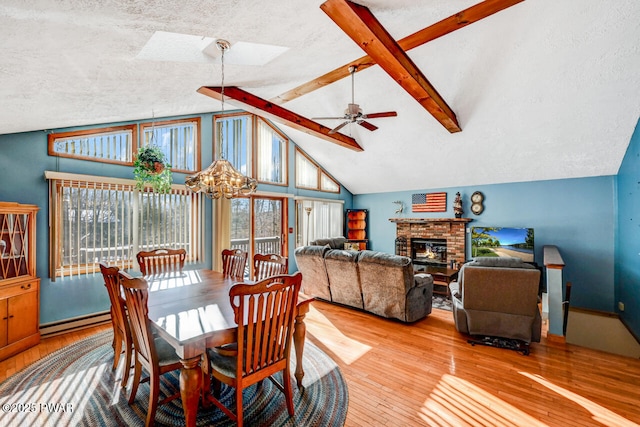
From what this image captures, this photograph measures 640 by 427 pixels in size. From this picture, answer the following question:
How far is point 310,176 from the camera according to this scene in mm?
7426

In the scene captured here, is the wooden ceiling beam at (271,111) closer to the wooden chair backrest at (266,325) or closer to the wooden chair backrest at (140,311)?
the wooden chair backrest at (140,311)

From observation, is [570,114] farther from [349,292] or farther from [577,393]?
[349,292]

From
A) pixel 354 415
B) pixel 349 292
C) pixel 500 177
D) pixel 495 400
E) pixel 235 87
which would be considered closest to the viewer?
pixel 354 415

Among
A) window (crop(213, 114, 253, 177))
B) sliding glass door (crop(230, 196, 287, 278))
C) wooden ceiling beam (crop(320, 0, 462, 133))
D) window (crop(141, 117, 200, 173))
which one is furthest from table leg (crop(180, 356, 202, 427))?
window (crop(213, 114, 253, 177))

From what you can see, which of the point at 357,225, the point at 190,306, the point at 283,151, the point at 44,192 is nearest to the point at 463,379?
the point at 190,306

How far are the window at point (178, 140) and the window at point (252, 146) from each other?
389 mm

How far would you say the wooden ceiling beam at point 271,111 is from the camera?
12.7 feet

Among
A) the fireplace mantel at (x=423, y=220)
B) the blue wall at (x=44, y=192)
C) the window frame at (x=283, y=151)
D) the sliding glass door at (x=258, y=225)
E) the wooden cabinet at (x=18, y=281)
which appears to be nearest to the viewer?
the wooden cabinet at (x=18, y=281)

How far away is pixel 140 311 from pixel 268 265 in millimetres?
1408

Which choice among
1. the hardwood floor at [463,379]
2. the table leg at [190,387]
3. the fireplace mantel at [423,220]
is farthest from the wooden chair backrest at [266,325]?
the fireplace mantel at [423,220]

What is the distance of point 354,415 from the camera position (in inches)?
84.7

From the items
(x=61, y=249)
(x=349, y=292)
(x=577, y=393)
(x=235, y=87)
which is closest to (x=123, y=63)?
(x=235, y=87)

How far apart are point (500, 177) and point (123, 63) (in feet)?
20.8

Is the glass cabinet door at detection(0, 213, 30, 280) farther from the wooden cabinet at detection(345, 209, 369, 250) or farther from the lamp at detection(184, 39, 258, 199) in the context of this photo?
the wooden cabinet at detection(345, 209, 369, 250)
